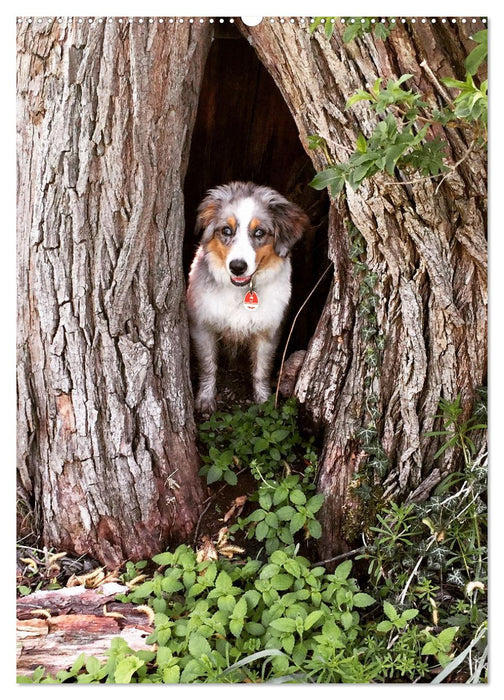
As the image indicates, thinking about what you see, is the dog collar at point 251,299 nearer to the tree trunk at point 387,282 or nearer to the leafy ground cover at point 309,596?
the tree trunk at point 387,282

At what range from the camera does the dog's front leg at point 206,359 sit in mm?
3098

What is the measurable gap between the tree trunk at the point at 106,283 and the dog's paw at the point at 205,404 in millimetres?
140

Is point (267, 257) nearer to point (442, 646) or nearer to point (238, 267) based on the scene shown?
point (238, 267)

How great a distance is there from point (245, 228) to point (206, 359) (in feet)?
2.08

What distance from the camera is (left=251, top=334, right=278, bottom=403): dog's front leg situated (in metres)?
3.05

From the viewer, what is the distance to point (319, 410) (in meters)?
2.86

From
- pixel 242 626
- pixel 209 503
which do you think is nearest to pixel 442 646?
pixel 242 626

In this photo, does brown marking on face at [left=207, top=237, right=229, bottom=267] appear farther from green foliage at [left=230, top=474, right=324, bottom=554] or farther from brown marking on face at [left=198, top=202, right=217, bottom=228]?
green foliage at [left=230, top=474, right=324, bottom=554]

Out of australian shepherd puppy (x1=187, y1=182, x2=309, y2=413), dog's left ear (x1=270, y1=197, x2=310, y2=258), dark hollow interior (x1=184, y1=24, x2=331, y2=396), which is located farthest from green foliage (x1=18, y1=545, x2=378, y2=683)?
dog's left ear (x1=270, y1=197, x2=310, y2=258)

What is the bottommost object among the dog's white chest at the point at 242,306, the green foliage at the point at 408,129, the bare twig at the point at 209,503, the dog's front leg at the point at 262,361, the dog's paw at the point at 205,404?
the bare twig at the point at 209,503

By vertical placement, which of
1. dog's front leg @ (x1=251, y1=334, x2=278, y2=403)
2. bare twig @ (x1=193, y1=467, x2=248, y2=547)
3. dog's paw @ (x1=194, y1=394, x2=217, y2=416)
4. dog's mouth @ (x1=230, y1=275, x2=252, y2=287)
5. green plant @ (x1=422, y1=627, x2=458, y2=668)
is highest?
dog's mouth @ (x1=230, y1=275, x2=252, y2=287)

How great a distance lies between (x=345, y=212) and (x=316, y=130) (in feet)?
1.01

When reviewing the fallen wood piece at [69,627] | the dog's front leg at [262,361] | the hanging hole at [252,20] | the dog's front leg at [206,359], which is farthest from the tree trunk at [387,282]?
the fallen wood piece at [69,627]

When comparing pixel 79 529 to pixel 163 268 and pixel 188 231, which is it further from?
pixel 188 231
